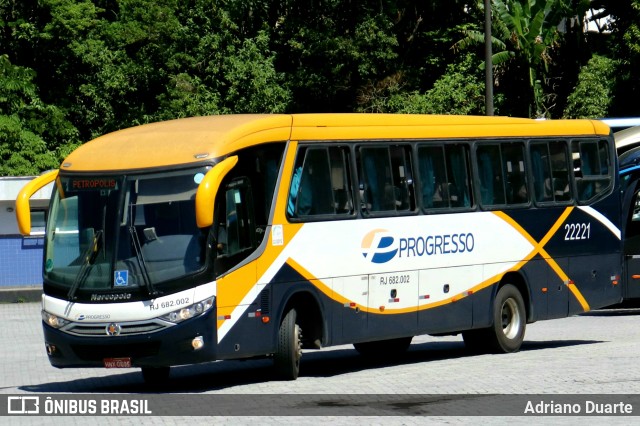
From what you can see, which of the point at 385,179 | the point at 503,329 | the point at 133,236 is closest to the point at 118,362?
the point at 133,236

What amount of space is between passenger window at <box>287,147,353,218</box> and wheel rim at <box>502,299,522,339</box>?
11.9ft

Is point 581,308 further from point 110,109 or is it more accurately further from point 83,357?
point 110,109

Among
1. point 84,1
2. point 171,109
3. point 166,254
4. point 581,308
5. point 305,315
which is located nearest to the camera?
point 166,254

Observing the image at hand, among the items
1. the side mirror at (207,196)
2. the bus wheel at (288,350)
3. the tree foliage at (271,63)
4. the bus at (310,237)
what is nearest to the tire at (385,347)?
the bus at (310,237)

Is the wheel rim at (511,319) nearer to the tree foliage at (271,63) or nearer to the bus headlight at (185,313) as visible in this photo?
the bus headlight at (185,313)

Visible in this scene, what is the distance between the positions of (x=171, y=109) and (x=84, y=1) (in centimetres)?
757

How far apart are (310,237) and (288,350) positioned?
1.41 meters

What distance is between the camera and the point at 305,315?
1631 cm

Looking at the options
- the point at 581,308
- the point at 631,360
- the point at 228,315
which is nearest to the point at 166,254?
the point at 228,315

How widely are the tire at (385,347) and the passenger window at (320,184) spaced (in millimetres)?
3313

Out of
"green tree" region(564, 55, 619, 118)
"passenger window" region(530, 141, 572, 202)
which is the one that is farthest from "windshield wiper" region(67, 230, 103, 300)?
"green tree" region(564, 55, 619, 118)

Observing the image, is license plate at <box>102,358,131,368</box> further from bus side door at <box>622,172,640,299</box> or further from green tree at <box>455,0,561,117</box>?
green tree at <box>455,0,561,117</box>

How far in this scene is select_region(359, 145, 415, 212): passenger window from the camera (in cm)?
1714

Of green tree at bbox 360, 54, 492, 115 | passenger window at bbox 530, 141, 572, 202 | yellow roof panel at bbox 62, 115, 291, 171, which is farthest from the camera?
green tree at bbox 360, 54, 492, 115
